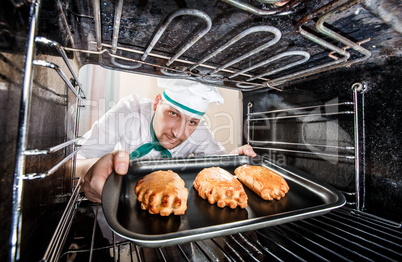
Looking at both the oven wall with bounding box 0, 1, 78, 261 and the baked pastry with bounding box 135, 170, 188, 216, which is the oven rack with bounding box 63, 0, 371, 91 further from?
the baked pastry with bounding box 135, 170, 188, 216

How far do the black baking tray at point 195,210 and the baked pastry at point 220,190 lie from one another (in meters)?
0.03

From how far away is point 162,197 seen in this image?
78cm

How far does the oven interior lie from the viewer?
41 cm

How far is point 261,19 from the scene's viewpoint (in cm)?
70

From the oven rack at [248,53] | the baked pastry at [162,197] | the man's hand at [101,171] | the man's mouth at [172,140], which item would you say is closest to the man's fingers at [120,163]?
the man's hand at [101,171]

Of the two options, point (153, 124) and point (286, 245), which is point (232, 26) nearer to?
point (286, 245)

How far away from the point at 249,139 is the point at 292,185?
644mm

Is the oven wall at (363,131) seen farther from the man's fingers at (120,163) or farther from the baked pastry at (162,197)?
→ the man's fingers at (120,163)

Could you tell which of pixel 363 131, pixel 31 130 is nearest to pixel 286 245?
pixel 363 131

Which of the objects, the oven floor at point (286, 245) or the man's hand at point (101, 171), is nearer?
the oven floor at point (286, 245)

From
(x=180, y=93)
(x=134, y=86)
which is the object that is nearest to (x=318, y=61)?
(x=180, y=93)

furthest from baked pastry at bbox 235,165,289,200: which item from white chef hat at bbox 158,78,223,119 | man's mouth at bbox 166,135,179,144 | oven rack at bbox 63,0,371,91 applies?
man's mouth at bbox 166,135,179,144

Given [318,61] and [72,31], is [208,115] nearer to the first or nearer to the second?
[318,61]

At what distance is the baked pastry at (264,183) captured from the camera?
0.98 m
